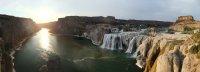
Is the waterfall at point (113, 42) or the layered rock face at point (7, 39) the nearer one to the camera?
the layered rock face at point (7, 39)

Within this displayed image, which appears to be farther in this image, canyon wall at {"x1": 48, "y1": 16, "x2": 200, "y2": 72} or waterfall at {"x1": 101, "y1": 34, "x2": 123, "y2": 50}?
waterfall at {"x1": 101, "y1": 34, "x2": 123, "y2": 50}

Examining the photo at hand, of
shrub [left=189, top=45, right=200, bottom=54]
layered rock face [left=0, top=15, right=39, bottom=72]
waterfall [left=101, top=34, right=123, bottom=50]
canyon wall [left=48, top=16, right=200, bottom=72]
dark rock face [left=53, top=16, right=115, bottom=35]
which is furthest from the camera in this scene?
dark rock face [left=53, top=16, right=115, bottom=35]

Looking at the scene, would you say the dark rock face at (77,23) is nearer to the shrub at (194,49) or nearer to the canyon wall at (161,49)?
the canyon wall at (161,49)

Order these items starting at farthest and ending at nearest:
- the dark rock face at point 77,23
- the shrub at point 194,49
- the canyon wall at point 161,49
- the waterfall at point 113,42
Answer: the dark rock face at point 77,23
the waterfall at point 113,42
the canyon wall at point 161,49
the shrub at point 194,49

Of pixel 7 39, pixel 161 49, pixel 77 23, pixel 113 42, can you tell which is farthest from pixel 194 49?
pixel 77 23

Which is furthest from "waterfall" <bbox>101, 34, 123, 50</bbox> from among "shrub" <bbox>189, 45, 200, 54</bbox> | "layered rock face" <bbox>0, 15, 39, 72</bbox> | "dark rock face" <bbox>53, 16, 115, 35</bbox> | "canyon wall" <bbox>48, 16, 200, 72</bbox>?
"dark rock face" <bbox>53, 16, 115, 35</bbox>

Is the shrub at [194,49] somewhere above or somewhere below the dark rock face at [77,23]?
above

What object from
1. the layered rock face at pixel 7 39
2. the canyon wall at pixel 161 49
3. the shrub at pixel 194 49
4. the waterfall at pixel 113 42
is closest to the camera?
the shrub at pixel 194 49

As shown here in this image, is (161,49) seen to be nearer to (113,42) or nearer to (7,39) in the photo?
(7,39)

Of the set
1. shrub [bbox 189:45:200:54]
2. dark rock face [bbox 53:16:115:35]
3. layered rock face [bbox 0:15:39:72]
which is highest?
shrub [bbox 189:45:200:54]

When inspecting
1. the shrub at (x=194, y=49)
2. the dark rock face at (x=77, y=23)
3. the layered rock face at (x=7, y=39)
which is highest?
the shrub at (x=194, y=49)

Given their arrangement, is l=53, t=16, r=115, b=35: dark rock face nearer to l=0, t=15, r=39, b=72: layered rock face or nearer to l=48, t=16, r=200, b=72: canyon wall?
l=48, t=16, r=200, b=72: canyon wall

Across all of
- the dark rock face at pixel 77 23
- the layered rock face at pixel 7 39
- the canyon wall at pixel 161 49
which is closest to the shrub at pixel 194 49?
the canyon wall at pixel 161 49
